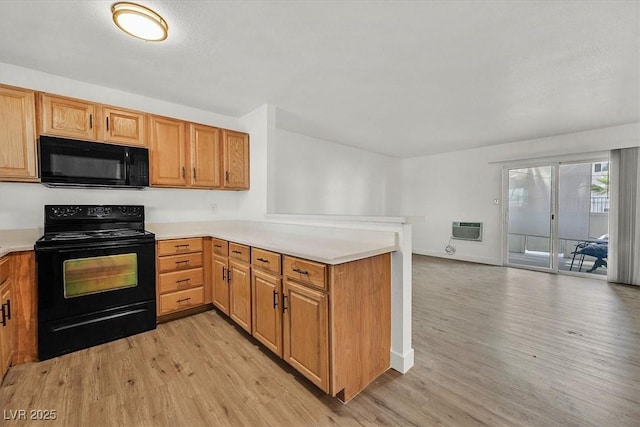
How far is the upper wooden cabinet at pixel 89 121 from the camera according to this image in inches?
90.5

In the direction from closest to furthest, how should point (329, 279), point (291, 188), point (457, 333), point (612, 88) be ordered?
1. point (329, 279)
2. point (457, 333)
3. point (612, 88)
4. point (291, 188)

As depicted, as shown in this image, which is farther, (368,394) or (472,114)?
(472,114)

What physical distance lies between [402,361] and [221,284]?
1.82m

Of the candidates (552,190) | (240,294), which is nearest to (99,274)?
(240,294)

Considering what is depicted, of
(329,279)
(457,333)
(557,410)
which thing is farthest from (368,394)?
(457,333)

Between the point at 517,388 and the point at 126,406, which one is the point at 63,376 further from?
the point at 517,388

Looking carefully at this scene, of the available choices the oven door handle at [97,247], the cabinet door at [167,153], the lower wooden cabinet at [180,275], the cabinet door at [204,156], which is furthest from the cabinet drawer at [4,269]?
the cabinet door at [204,156]

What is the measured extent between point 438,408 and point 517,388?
61 cm

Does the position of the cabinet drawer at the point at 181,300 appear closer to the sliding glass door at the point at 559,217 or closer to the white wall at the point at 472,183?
the white wall at the point at 472,183

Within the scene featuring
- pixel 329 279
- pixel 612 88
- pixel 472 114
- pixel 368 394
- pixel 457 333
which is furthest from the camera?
pixel 472 114

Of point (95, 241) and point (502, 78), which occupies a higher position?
point (502, 78)

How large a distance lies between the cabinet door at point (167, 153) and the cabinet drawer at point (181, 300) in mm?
1200

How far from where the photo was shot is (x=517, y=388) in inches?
66.7

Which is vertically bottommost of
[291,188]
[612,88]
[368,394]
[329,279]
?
[368,394]
